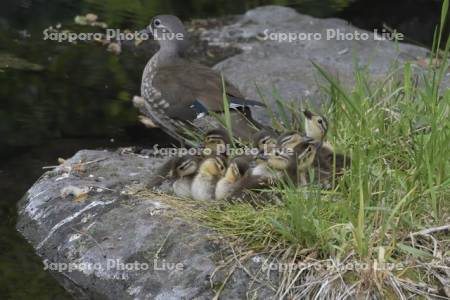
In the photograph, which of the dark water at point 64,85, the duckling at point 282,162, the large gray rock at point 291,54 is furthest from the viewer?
the large gray rock at point 291,54

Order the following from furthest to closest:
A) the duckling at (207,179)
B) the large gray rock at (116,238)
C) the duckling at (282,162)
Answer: the duckling at (207,179) → the duckling at (282,162) → the large gray rock at (116,238)

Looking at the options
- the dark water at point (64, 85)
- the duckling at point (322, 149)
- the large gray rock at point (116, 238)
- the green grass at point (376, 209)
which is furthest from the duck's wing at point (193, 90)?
the green grass at point (376, 209)

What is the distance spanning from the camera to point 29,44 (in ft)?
36.1

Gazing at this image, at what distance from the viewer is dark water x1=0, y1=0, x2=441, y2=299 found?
6922 mm

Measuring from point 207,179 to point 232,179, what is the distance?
0.51 feet

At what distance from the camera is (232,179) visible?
6270 mm

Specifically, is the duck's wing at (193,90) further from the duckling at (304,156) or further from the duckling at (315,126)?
the duckling at (304,156)

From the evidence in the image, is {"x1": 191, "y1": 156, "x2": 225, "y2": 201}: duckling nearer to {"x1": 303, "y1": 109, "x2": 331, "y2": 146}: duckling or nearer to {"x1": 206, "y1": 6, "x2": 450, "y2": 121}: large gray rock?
{"x1": 303, "y1": 109, "x2": 331, "y2": 146}: duckling

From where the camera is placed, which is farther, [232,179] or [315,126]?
[315,126]

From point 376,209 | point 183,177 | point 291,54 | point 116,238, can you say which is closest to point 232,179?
point 183,177

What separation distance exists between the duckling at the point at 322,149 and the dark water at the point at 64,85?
1.73m

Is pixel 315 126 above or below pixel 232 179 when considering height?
above

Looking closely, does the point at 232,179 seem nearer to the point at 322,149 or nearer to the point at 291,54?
the point at 322,149

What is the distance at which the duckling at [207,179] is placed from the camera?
6.27 meters
